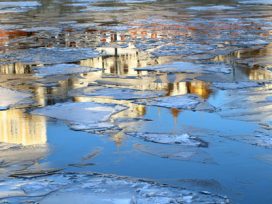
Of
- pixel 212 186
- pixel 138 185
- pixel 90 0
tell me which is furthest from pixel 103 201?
pixel 90 0

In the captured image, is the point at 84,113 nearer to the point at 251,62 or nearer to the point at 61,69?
the point at 61,69

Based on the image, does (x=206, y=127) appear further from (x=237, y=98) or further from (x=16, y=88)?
(x=16, y=88)

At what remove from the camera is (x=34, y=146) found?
20.9 feet

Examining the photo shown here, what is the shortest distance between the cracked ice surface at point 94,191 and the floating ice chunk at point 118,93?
3209 millimetres

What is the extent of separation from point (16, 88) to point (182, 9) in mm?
16579

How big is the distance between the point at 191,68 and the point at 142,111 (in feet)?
10.3

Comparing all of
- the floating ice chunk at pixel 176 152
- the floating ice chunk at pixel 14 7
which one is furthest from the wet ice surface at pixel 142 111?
the floating ice chunk at pixel 14 7

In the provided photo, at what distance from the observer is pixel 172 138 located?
6.50 metres

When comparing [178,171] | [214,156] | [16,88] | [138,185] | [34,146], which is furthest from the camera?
[16,88]

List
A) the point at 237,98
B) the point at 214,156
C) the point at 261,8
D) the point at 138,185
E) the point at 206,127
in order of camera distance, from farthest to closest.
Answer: the point at 261,8
the point at 237,98
the point at 206,127
the point at 214,156
the point at 138,185

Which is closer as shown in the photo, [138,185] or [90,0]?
[138,185]

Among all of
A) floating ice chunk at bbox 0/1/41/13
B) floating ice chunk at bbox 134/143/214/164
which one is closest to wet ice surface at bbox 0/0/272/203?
floating ice chunk at bbox 134/143/214/164

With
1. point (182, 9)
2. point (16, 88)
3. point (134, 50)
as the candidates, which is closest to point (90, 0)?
point (182, 9)

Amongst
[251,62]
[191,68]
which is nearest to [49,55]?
[191,68]
